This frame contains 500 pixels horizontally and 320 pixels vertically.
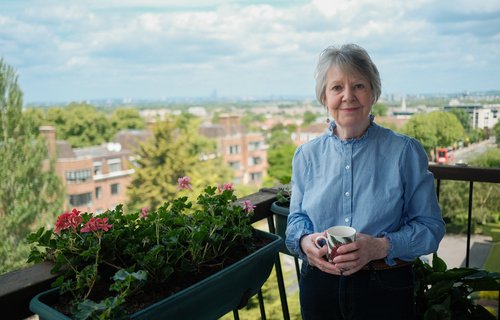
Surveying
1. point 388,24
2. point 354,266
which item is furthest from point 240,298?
point 388,24

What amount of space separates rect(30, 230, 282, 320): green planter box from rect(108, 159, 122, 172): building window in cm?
2732

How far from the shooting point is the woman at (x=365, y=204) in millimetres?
940

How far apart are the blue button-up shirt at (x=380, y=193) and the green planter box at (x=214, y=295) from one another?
5.1 inches

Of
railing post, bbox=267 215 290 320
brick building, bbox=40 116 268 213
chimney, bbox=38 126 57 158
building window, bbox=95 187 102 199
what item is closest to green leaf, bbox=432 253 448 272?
railing post, bbox=267 215 290 320

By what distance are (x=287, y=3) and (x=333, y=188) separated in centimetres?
5124

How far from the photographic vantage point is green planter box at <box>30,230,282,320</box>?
70cm

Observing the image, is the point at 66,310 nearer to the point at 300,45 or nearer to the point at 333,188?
the point at 333,188

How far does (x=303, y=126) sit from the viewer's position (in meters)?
35.4

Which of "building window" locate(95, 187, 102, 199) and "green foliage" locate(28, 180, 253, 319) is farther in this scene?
"building window" locate(95, 187, 102, 199)

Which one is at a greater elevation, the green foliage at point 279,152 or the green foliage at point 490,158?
the green foliage at point 490,158

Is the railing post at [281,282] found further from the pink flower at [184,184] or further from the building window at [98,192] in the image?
the building window at [98,192]

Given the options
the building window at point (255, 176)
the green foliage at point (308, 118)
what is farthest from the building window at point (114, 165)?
the green foliage at point (308, 118)

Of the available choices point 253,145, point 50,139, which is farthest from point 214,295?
point 253,145

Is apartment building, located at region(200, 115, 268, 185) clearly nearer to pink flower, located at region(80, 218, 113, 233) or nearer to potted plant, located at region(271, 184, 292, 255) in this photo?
potted plant, located at region(271, 184, 292, 255)
